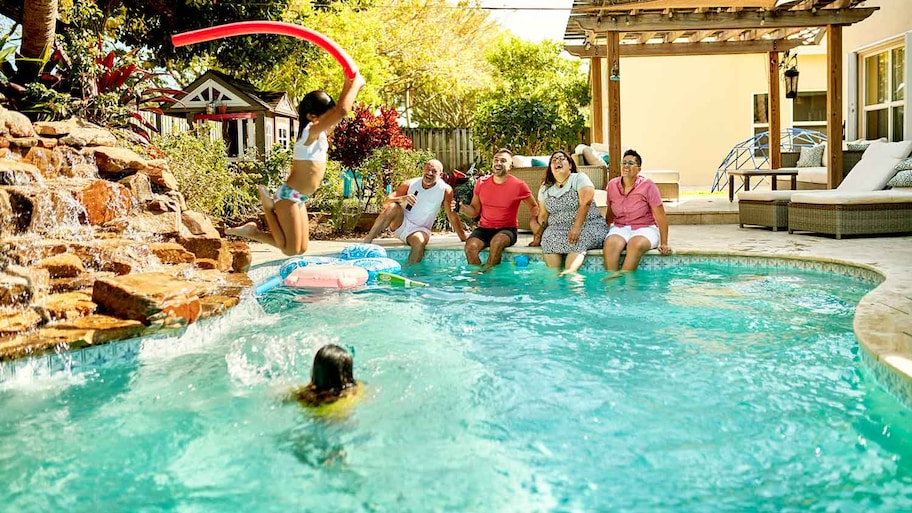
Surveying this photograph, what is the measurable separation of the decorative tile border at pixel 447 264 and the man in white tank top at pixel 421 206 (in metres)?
0.34

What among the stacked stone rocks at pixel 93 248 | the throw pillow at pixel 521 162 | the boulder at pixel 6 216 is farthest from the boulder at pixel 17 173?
the throw pillow at pixel 521 162

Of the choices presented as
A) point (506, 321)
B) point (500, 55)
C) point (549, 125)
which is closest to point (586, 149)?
point (549, 125)

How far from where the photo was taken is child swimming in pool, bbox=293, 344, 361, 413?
15.3ft

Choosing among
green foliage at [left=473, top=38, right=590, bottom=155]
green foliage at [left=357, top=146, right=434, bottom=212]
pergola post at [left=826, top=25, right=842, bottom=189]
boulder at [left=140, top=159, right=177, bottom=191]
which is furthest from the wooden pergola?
boulder at [left=140, top=159, right=177, bottom=191]

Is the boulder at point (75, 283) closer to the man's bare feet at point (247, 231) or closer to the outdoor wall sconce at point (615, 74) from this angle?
the man's bare feet at point (247, 231)

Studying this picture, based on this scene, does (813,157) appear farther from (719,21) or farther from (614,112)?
(614,112)

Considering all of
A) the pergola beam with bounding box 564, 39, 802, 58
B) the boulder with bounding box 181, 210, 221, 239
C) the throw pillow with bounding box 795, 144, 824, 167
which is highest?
the pergola beam with bounding box 564, 39, 802, 58

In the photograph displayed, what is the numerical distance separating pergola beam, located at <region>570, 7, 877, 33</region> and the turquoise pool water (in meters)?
6.06

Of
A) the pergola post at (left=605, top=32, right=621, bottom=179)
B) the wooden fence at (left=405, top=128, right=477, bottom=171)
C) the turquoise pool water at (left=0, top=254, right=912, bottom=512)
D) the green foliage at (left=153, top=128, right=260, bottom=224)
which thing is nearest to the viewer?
the turquoise pool water at (left=0, top=254, right=912, bottom=512)

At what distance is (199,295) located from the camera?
21.6ft

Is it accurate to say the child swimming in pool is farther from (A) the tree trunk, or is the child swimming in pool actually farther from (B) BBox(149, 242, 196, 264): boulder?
(A) the tree trunk

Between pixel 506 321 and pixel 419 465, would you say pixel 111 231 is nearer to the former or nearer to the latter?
pixel 506 321

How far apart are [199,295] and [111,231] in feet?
4.73

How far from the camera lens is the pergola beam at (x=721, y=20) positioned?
1188 cm
